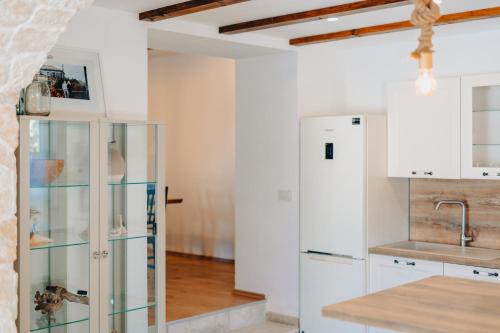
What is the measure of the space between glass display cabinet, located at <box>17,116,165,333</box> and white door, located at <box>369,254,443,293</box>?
5.95 feet

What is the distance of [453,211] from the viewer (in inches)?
220

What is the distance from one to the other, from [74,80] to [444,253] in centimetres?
299

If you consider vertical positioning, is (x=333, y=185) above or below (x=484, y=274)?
above

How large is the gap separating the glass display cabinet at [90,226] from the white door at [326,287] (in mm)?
1594

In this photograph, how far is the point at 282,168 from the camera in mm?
5910

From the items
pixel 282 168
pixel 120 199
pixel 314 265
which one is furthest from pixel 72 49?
pixel 314 265

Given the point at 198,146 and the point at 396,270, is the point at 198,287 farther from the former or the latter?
the point at 198,146

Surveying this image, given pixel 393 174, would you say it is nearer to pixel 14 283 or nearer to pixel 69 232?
pixel 69 232

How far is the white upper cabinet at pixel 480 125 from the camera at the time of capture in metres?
5.05

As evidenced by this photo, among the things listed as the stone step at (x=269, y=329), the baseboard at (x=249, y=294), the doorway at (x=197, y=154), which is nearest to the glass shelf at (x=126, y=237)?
the stone step at (x=269, y=329)

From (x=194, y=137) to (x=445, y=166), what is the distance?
4.03 metres

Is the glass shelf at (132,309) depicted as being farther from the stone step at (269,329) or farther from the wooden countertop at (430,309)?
the wooden countertop at (430,309)

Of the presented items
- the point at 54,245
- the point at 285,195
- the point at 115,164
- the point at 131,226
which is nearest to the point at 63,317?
the point at 54,245

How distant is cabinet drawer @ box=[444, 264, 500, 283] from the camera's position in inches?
189
